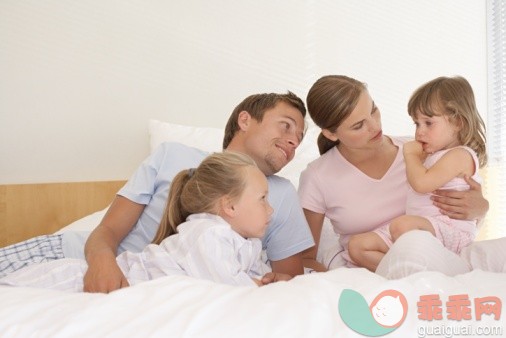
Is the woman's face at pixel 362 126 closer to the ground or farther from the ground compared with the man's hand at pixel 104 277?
farther from the ground

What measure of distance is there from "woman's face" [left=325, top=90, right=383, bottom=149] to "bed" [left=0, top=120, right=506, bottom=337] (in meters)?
0.82

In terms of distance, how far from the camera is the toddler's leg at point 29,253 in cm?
138

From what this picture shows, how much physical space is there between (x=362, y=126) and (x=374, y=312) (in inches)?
39.4

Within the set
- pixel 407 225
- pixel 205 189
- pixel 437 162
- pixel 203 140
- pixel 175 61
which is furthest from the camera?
pixel 175 61

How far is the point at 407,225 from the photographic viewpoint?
1.45 metres

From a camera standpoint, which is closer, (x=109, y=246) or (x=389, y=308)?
(x=389, y=308)

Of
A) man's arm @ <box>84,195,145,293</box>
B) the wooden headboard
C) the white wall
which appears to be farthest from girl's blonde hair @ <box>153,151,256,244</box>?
the white wall

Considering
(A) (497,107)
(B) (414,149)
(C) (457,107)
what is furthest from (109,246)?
(A) (497,107)

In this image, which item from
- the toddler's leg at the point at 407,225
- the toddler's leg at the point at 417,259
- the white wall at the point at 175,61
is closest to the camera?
the toddler's leg at the point at 417,259

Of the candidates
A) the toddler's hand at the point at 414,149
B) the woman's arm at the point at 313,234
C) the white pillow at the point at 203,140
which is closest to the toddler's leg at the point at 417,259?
the toddler's hand at the point at 414,149

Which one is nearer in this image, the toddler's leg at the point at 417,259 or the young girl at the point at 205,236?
the toddler's leg at the point at 417,259

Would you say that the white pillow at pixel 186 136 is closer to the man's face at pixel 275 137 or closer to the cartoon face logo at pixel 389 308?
the man's face at pixel 275 137

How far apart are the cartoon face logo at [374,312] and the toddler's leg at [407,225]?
2.39ft

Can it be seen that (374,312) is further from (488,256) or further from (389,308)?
(488,256)
